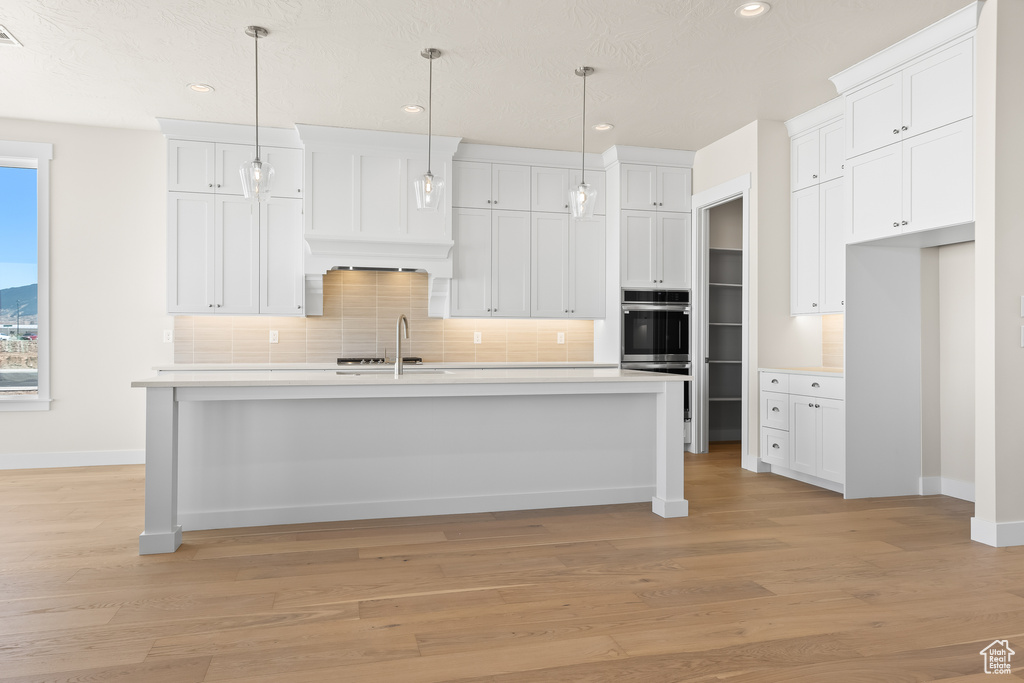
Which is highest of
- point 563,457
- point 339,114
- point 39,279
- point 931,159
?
point 339,114

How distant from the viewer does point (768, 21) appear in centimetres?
366

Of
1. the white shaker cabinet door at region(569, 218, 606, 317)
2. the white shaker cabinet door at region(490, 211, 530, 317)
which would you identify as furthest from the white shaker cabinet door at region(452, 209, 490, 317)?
the white shaker cabinet door at region(569, 218, 606, 317)

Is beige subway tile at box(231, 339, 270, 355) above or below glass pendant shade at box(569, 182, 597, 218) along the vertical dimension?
below

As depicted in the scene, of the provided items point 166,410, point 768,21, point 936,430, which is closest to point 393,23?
point 768,21

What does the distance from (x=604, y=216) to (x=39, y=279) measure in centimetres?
479

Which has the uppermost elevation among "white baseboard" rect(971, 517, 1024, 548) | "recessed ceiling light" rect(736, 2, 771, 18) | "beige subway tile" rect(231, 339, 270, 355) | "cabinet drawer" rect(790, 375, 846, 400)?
"recessed ceiling light" rect(736, 2, 771, 18)

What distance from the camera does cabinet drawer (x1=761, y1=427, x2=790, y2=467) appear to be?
4961 mm

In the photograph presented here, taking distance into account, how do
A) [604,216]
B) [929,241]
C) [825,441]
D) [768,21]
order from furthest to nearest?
[604,216], [825,441], [929,241], [768,21]

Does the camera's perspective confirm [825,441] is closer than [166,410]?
No

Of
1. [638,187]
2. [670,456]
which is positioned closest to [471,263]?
[638,187]

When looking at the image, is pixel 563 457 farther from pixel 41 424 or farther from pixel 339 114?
pixel 41 424

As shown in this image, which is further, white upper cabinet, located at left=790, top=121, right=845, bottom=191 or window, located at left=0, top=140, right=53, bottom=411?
window, located at left=0, top=140, right=53, bottom=411

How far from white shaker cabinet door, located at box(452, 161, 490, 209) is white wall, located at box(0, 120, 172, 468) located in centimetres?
244

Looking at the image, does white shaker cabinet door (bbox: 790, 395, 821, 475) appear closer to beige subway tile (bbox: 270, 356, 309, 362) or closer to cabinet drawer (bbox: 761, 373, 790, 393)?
cabinet drawer (bbox: 761, 373, 790, 393)
